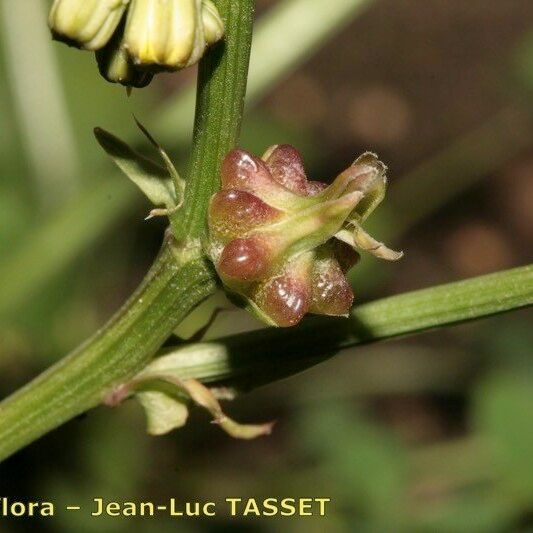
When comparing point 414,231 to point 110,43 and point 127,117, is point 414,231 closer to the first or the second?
point 127,117

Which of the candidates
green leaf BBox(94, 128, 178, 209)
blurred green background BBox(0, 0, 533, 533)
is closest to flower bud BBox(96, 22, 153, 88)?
green leaf BBox(94, 128, 178, 209)

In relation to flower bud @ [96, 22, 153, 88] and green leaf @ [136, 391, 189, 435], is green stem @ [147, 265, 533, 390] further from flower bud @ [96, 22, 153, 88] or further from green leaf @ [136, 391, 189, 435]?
flower bud @ [96, 22, 153, 88]

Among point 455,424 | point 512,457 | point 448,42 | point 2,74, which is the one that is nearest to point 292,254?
point 512,457

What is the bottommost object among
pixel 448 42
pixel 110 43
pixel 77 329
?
pixel 110 43

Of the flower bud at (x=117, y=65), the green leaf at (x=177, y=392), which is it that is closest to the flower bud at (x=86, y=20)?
the flower bud at (x=117, y=65)

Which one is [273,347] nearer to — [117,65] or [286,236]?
[286,236]

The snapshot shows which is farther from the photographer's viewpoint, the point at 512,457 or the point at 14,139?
the point at 14,139

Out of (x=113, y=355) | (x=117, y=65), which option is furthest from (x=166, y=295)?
(x=117, y=65)

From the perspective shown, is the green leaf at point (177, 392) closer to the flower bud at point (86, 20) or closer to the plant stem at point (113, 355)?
the plant stem at point (113, 355)
